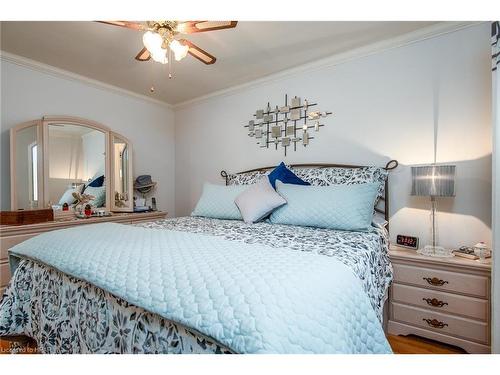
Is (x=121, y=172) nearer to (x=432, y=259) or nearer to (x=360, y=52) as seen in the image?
(x=360, y=52)

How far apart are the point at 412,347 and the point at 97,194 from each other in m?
3.33

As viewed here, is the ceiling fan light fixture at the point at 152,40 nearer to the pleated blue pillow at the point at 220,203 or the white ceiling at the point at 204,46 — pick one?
the white ceiling at the point at 204,46

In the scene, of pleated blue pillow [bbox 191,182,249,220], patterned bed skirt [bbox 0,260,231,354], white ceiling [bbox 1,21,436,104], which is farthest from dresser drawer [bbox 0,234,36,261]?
white ceiling [bbox 1,21,436,104]

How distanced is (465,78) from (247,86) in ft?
6.95

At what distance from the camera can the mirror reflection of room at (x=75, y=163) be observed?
264 cm

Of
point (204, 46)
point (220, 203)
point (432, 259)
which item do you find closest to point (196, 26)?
point (204, 46)

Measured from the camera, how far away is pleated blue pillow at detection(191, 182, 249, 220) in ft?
7.72

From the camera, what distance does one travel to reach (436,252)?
1.81 meters

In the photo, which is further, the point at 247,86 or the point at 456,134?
the point at 247,86
